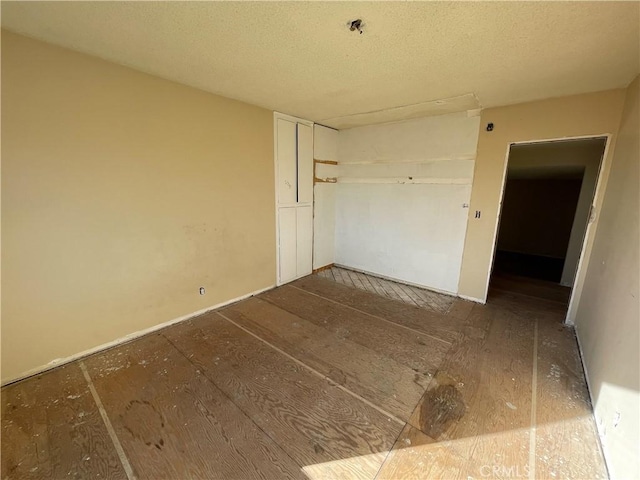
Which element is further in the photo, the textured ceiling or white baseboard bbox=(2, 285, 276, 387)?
white baseboard bbox=(2, 285, 276, 387)

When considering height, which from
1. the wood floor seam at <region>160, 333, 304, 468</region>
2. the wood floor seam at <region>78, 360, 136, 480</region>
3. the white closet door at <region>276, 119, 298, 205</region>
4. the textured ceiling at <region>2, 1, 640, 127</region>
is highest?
the textured ceiling at <region>2, 1, 640, 127</region>

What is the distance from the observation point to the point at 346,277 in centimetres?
434

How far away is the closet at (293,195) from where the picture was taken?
11.8 ft

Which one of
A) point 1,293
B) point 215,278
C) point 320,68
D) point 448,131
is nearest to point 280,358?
point 215,278

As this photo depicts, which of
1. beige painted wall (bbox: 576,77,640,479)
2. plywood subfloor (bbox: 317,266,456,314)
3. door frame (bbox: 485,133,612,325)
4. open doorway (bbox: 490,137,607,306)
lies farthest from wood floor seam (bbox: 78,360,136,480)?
open doorway (bbox: 490,137,607,306)

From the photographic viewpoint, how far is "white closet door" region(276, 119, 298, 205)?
140 inches

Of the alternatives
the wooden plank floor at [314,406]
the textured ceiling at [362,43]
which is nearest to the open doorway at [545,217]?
the wooden plank floor at [314,406]

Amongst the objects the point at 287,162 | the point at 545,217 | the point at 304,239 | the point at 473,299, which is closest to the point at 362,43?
the point at 287,162

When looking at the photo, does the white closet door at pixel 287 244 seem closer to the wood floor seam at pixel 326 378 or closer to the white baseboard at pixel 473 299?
the wood floor seam at pixel 326 378

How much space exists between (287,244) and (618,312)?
3369 millimetres

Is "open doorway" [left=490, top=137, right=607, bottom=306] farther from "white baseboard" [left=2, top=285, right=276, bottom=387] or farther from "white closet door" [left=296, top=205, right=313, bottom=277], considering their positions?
"white baseboard" [left=2, top=285, right=276, bottom=387]

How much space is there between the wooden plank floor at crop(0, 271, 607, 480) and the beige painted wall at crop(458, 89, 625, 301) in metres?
0.83

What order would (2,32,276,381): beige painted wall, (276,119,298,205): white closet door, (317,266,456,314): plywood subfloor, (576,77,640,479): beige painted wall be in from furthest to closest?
(276,119,298,205): white closet door
(317,266,456,314): plywood subfloor
(2,32,276,381): beige painted wall
(576,77,640,479): beige painted wall

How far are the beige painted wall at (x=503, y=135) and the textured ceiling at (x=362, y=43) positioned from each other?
18 cm
